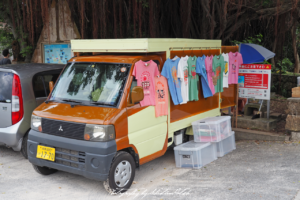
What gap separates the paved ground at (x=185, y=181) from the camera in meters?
4.90

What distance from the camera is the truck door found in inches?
199

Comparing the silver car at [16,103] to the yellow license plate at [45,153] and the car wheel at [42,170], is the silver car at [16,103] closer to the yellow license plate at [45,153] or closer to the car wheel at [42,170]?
the car wheel at [42,170]

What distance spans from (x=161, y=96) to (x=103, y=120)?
4.64 feet

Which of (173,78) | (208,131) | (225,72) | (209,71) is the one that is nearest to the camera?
(173,78)

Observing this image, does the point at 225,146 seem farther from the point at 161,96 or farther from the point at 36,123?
the point at 36,123

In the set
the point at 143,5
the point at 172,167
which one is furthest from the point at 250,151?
the point at 143,5

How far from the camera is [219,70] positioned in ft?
24.0

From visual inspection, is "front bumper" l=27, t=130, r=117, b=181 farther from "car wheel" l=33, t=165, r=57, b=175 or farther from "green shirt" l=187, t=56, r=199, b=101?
"green shirt" l=187, t=56, r=199, b=101

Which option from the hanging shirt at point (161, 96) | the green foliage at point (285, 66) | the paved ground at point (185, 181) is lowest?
the paved ground at point (185, 181)

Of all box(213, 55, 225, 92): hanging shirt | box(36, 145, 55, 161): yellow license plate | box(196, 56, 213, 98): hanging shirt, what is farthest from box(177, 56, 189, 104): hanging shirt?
box(36, 145, 55, 161): yellow license plate

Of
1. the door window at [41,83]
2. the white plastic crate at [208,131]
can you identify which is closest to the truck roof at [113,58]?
the door window at [41,83]

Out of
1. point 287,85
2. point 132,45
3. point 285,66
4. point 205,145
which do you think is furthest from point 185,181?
point 285,66

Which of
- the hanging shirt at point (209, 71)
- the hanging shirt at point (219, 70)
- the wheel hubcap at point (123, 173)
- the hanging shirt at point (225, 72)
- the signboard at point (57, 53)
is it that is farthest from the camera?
the signboard at point (57, 53)

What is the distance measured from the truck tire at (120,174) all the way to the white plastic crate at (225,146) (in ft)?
7.54
